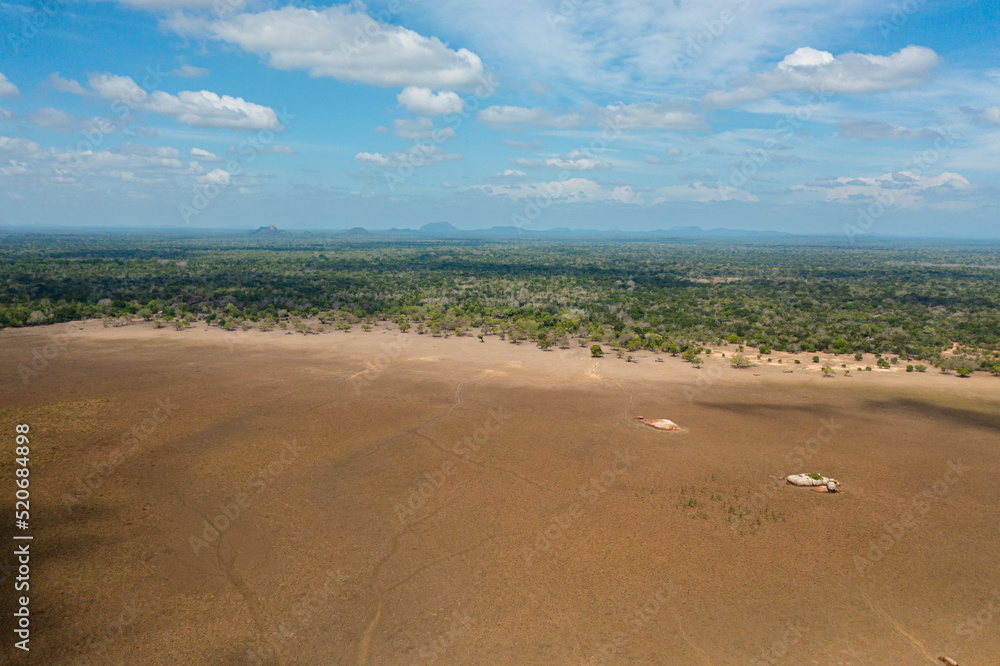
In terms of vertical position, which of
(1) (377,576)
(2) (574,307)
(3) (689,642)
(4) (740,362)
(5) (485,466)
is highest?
(2) (574,307)

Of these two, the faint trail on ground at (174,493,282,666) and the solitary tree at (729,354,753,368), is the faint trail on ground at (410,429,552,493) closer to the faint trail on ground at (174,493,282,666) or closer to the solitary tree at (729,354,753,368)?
the faint trail on ground at (174,493,282,666)

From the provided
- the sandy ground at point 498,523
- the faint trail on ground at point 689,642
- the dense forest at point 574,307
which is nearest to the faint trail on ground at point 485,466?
the sandy ground at point 498,523

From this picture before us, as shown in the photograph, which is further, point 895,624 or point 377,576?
point 377,576

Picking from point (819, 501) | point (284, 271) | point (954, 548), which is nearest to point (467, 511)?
point (819, 501)

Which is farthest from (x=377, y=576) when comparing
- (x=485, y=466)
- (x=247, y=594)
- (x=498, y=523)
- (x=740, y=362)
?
(x=740, y=362)

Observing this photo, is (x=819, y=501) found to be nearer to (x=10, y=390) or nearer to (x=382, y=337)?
(x=382, y=337)

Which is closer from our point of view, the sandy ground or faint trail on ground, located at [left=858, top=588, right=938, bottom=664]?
faint trail on ground, located at [left=858, top=588, right=938, bottom=664]

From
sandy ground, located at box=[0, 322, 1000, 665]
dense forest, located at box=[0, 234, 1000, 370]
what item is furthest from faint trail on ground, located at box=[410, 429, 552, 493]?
dense forest, located at box=[0, 234, 1000, 370]

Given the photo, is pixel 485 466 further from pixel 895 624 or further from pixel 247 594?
pixel 895 624

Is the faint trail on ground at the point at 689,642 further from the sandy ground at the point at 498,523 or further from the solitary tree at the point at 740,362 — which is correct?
the solitary tree at the point at 740,362
